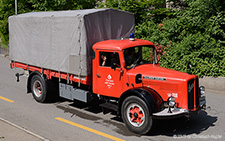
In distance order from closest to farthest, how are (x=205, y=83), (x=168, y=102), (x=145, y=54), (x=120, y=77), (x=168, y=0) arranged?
(x=168, y=102), (x=120, y=77), (x=145, y=54), (x=205, y=83), (x=168, y=0)

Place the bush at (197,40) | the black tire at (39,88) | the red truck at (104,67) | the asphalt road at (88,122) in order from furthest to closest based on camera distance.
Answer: the bush at (197,40), the black tire at (39,88), the asphalt road at (88,122), the red truck at (104,67)

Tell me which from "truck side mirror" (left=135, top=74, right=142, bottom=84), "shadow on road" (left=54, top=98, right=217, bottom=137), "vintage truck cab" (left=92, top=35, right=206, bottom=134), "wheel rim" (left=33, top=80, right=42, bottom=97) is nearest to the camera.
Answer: "vintage truck cab" (left=92, top=35, right=206, bottom=134)

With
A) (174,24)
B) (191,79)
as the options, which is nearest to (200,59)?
(174,24)

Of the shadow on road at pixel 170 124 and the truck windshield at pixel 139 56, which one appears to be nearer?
the shadow on road at pixel 170 124

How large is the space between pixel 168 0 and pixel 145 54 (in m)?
9.93

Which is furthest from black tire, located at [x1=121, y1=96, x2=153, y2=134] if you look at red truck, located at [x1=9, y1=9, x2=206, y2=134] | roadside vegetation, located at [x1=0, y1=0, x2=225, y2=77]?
roadside vegetation, located at [x1=0, y1=0, x2=225, y2=77]

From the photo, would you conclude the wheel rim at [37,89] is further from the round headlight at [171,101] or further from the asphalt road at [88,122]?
the round headlight at [171,101]

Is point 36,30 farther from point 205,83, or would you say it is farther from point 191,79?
point 205,83

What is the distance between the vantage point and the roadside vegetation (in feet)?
45.4

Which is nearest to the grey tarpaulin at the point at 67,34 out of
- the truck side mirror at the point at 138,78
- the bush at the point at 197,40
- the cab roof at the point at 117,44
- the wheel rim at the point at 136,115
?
the cab roof at the point at 117,44

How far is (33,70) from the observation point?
11547mm

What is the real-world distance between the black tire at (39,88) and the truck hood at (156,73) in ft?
13.1

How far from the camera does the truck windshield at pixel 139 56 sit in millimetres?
8578

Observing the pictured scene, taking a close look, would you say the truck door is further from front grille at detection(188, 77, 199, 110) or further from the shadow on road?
front grille at detection(188, 77, 199, 110)
